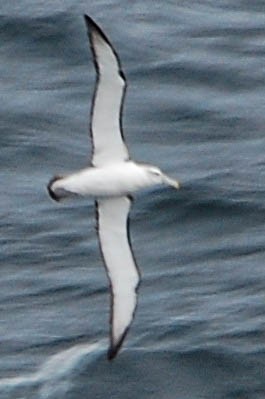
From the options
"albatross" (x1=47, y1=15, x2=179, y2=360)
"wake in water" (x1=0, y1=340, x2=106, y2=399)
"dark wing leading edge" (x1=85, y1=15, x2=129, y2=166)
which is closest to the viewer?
"dark wing leading edge" (x1=85, y1=15, x2=129, y2=166)

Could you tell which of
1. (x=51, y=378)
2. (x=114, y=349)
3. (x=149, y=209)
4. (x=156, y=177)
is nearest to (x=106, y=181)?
(x=156, y=177)

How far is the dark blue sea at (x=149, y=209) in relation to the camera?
2464 centimetres

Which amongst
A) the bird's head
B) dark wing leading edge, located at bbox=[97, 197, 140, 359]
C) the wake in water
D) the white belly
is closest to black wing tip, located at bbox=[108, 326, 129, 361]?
dark wing leading edge, located at bbox=[97, 197, 140, 359]

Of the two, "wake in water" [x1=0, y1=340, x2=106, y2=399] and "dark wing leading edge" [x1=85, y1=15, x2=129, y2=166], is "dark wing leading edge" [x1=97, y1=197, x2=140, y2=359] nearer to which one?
"dark wing leading edge" [x1=85, y1=15, x2=129, y2=166]

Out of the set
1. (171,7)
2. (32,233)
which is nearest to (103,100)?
(32,233)

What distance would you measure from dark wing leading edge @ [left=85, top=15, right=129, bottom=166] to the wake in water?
4.03m

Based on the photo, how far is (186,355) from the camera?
2478 centimetres

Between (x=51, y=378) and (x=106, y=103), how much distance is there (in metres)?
4.76

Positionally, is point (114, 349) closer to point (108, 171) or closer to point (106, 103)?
point (108, 171)

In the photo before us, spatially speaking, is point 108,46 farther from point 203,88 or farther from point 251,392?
point 203,88

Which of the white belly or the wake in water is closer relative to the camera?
the white belly

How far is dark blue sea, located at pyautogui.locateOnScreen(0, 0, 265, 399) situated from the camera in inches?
970

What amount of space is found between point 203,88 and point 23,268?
18.9ft

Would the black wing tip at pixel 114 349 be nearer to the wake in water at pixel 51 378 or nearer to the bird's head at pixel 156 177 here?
the bird's head at pixel 156 177
